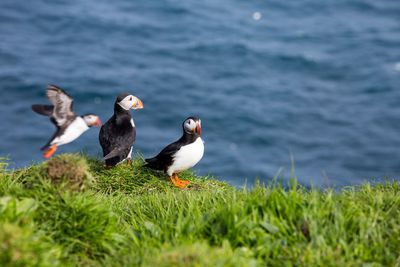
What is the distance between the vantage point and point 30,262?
5.75 metres

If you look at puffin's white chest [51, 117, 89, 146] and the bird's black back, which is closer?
puffin's white chest [51, 117, 89, 146]

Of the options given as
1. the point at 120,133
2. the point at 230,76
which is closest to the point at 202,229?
the point at 120,133

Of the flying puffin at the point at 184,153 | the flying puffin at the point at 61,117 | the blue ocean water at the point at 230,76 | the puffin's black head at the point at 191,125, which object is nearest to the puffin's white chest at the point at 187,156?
the flying puffin at the point at 184,153

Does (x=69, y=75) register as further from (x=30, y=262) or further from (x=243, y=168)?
(x=30, y=262)

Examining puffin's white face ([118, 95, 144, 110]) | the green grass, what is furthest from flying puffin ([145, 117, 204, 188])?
the green grass

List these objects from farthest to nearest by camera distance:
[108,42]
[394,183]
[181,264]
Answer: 1. [108,42]
2. [394,183]
3. [181,264]

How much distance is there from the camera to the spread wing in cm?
732

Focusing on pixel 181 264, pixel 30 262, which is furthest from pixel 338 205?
pixel 30 262

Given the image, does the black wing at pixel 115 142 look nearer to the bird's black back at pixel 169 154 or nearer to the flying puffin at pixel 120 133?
the flying puffin at pixel 120 133

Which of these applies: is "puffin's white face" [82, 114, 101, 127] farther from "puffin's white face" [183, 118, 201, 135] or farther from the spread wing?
"puffin's white face" [183, 118, 201, 135]

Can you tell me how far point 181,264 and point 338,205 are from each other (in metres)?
1.90

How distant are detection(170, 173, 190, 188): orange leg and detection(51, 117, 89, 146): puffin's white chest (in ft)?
7.64

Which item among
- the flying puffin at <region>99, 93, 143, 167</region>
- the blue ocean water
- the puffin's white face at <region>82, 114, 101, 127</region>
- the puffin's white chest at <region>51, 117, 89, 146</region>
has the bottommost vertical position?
the blue ocean water

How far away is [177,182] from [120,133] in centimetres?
98
